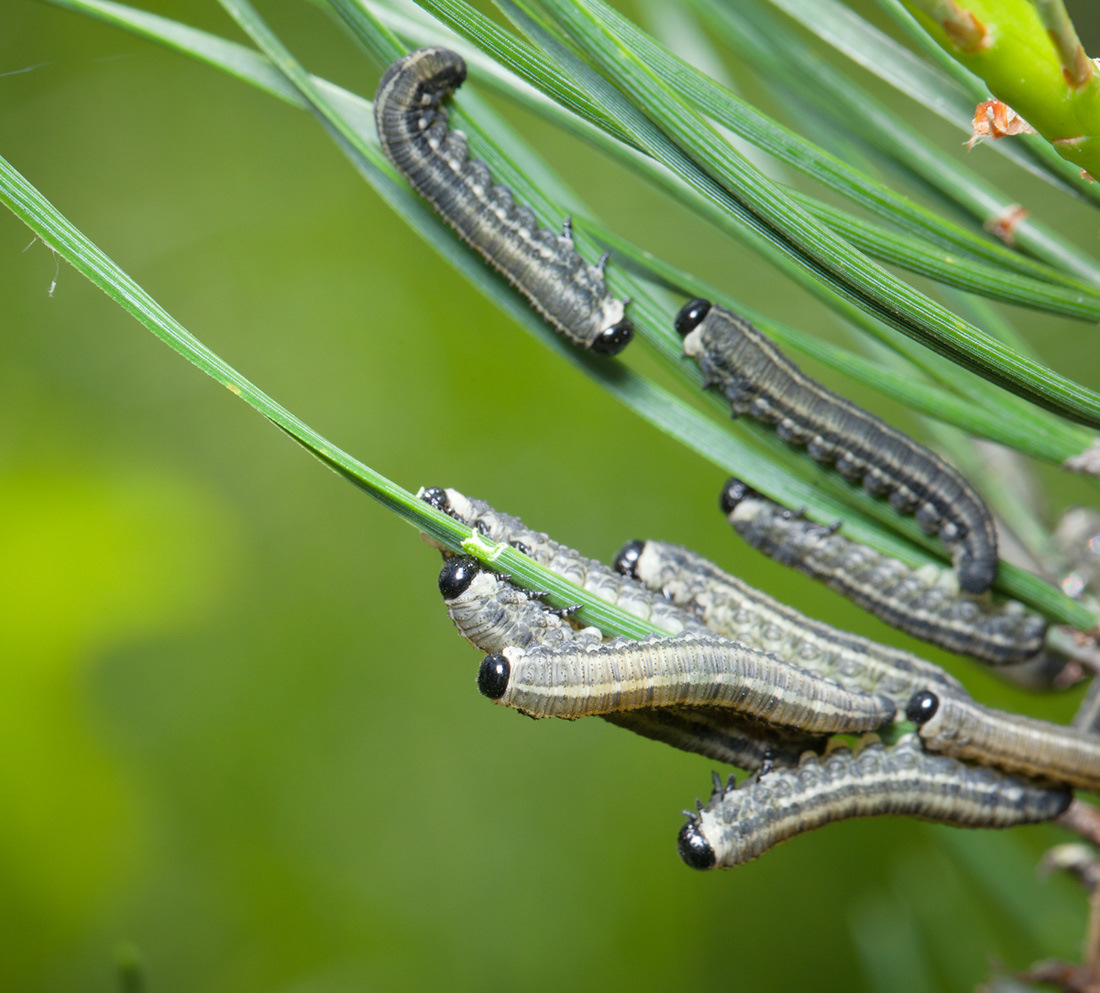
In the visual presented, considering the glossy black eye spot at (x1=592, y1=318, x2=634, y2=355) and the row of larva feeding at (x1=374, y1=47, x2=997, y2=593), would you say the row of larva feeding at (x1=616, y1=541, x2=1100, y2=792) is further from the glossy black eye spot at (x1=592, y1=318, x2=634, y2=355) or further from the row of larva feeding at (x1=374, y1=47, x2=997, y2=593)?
the glossy black eye spot at (x1=592, y1=318, x2=634, y2=355)

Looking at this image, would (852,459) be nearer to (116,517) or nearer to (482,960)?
(116,517)

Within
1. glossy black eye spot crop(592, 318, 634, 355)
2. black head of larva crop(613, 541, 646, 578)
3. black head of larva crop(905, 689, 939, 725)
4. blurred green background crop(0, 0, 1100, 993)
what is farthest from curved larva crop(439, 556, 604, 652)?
blurred green background crop(0, 0, 1100, 993)

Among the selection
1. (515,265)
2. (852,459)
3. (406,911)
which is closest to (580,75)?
(515,265)

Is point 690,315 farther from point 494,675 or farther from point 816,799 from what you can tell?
point 816,799

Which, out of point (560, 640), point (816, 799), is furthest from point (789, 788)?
point (560, 640)

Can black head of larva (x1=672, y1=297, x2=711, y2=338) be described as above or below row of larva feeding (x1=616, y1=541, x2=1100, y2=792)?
above
